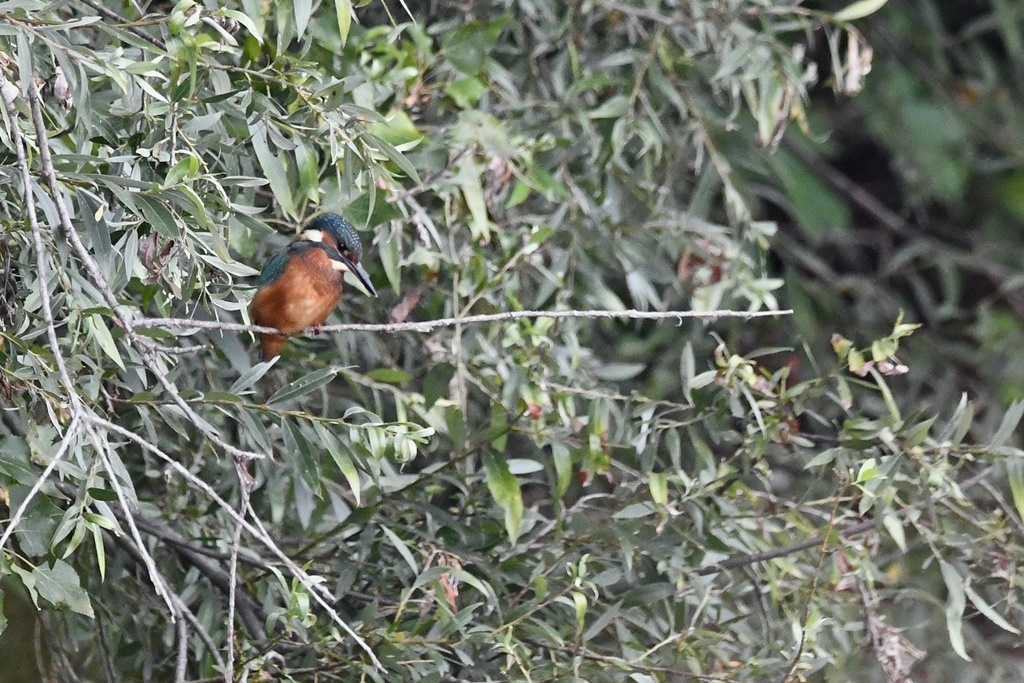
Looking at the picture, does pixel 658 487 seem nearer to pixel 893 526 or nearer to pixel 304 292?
pixel 893 526

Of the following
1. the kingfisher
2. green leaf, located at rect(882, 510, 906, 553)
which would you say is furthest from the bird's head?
green leaf, located at rect(882, 510, 906, 553)

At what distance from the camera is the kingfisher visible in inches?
83.7

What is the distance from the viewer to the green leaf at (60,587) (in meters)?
1.54

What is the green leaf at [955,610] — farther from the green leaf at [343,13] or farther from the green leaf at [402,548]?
the green leaf at [343,13]

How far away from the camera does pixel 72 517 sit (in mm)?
1464

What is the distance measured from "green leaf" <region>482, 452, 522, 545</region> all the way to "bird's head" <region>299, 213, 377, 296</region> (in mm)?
444

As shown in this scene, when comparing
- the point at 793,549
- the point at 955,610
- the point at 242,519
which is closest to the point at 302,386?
the point at 242,519

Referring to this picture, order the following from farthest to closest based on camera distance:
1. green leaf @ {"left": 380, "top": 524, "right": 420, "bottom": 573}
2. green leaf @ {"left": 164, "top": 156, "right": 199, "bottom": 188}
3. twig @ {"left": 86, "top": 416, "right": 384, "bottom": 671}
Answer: green leaf @ {"left": 380, "top": 524, "right": 420, "bottom": 573}, green leaf @ {"left": 164, "top": 156, "right": 199, "bottom": 188}, twig @ {"left": 86, "top": 416, "right": 384, "bottom": 671}

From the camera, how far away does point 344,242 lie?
7.23 ft

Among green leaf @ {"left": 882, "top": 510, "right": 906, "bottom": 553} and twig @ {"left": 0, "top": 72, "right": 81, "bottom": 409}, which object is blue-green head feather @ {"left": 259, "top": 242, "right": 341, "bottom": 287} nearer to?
twig @ {"left": 0, "top": 72, "right": 81, "bottom": 409}

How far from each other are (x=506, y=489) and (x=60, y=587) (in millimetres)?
667

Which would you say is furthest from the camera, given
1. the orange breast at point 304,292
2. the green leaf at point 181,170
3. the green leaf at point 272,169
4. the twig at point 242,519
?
the orange breast at point 304,292

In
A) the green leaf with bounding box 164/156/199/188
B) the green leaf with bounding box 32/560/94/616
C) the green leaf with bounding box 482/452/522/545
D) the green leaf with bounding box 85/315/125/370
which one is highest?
the green leaf with bounding box 164/156/199/188

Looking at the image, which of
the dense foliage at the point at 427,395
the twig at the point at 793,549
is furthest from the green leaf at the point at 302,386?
the twig at the point at 793,549
